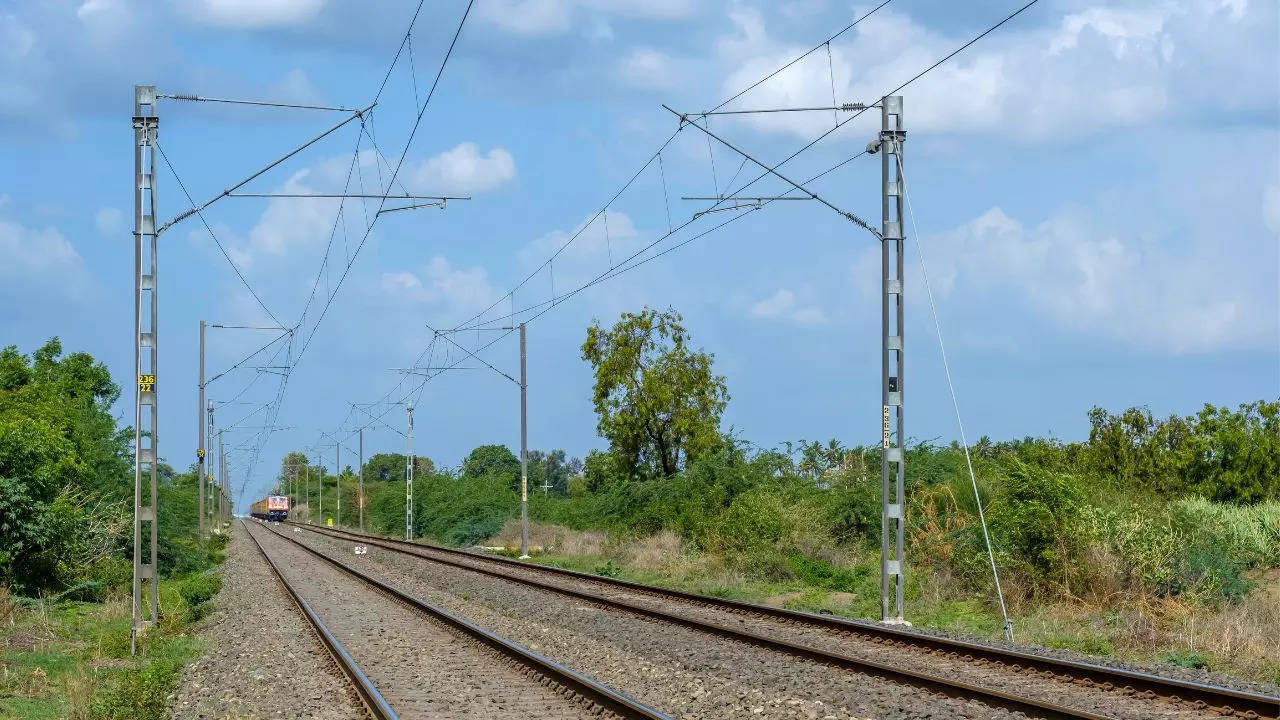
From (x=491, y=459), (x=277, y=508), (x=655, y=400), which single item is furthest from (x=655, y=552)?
(x=491, y=459)

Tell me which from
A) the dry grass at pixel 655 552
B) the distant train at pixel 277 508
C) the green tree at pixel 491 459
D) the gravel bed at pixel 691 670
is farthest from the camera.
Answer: the green tree at pixel 491 459

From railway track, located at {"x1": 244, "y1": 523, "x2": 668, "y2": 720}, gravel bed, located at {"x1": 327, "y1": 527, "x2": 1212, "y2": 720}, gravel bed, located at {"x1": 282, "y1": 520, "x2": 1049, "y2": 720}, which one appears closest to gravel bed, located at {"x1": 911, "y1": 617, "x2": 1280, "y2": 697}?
gravel bed, located at {"x1": 327, "y1": 527, "x2": 1212, "y2": 720}

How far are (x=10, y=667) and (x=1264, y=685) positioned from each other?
1693 cm

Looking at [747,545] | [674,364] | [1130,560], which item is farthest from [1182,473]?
[674,364]

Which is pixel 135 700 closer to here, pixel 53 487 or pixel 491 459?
pixel 53 487

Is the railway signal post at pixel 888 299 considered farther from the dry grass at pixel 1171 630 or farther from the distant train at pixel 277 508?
the distant train at pixel 277 508

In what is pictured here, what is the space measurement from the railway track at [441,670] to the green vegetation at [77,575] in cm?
244

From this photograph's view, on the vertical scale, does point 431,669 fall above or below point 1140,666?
below

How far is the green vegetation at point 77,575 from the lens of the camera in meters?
17.5

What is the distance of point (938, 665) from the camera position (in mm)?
16297

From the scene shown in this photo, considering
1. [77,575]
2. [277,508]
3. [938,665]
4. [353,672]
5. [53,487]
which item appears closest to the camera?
[353,672]

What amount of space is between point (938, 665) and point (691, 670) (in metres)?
3.01

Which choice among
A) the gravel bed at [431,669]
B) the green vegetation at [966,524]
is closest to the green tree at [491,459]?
the green vegetation at [966,524]

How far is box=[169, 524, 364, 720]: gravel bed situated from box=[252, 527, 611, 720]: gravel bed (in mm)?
556
